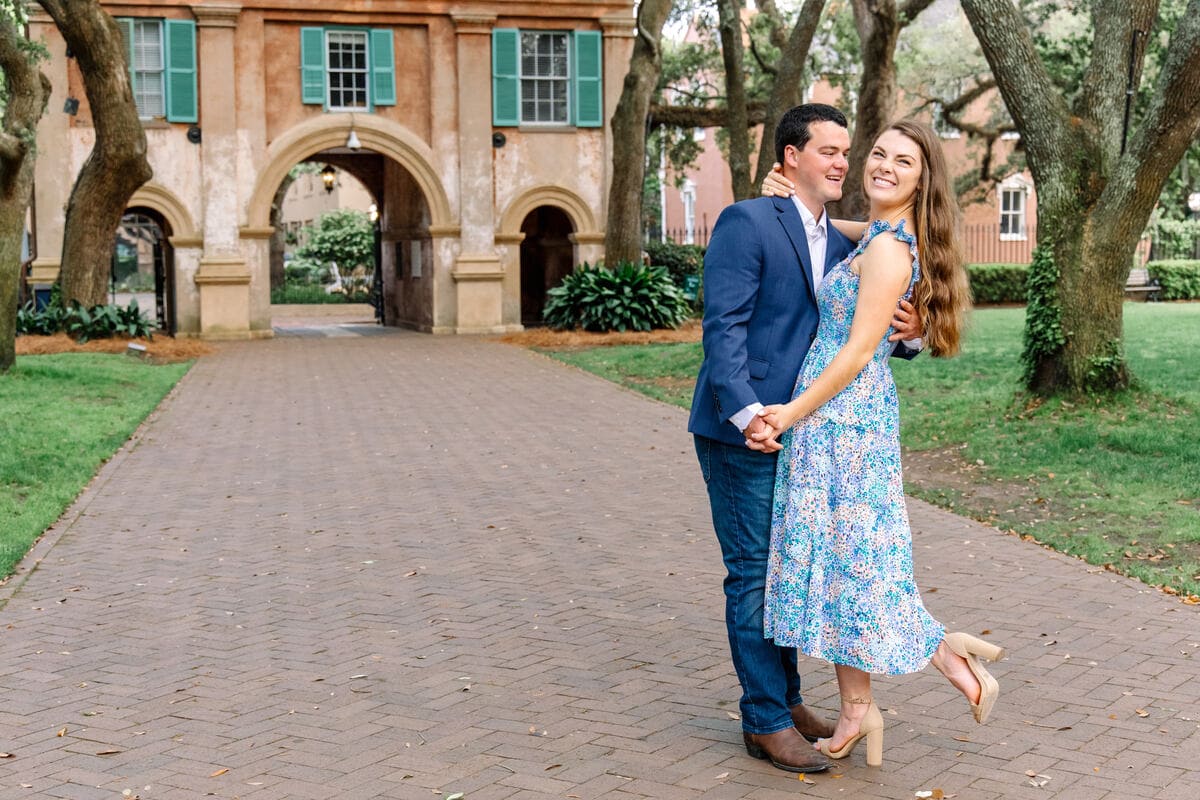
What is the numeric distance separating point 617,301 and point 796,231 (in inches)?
787

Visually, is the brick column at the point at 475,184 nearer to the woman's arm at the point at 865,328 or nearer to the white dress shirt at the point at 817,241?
the white dress shirt at the point at 817,241

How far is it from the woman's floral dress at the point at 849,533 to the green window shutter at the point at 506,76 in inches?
959

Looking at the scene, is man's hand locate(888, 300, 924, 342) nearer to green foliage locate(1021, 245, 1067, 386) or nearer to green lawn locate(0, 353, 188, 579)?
green lawn locate(0, 353, 188, 579)

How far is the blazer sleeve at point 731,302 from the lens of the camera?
4.36 m

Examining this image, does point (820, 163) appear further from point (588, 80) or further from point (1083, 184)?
point (588, 80)

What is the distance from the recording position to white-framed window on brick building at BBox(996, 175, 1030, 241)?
148ft

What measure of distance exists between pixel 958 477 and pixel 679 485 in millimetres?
1965

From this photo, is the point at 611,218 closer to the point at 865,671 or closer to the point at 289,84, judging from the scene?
the point at 289,84

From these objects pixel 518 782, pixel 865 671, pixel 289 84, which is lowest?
pixel 518 782

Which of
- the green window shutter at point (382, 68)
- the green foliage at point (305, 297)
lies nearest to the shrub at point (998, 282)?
the green window shutter at point (382, 68)

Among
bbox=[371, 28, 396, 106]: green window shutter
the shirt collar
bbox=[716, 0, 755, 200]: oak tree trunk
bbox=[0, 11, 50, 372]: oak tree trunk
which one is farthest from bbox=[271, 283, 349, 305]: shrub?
the shirt collar

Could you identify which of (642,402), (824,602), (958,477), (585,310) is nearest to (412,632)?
(824,602)

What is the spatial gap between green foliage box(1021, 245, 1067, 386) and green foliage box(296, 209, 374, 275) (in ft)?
117

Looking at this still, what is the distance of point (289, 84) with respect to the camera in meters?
27.3
